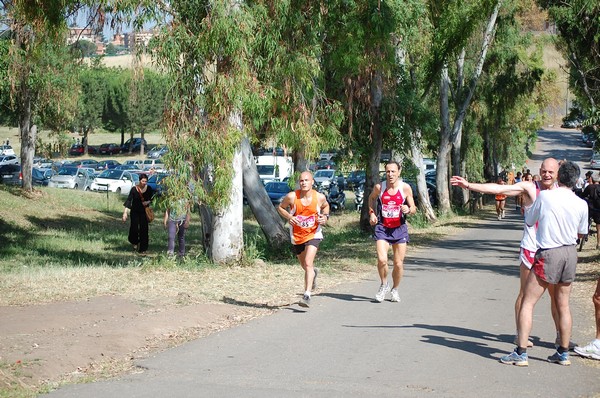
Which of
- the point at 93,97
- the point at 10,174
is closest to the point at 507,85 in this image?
the point at 10,174

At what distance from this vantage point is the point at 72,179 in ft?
165

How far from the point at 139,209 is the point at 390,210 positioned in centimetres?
1054

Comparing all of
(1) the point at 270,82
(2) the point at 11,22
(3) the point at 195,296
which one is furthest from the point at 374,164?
(3) the point at 195,296

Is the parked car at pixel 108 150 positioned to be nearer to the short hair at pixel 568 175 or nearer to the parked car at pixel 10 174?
the parked car at pixel 10 174

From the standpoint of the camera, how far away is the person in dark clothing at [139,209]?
21.3 m

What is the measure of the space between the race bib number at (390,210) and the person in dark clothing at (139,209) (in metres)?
9.75

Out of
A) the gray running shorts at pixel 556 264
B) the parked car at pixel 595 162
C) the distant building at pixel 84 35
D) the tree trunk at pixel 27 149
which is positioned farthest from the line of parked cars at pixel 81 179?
the gray running shorts at pixel 556 264

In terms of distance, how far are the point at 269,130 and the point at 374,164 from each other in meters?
7.67

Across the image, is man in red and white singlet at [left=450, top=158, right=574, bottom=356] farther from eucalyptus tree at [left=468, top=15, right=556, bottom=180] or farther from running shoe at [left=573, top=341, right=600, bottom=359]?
eucalyptus tree at [left=468, top=15, right=556, bottom=180]

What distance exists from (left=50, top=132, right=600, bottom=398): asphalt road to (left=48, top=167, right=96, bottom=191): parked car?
1516 inches

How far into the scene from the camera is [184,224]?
18.6 meters

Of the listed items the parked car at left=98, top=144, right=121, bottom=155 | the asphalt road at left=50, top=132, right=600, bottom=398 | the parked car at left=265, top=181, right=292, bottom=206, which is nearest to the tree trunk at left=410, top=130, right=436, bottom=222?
the parked car at left=265, top=181, right=292, bottom=206

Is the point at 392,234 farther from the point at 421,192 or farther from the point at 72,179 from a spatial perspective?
the point at 72,179

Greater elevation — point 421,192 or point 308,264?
point 421,192
